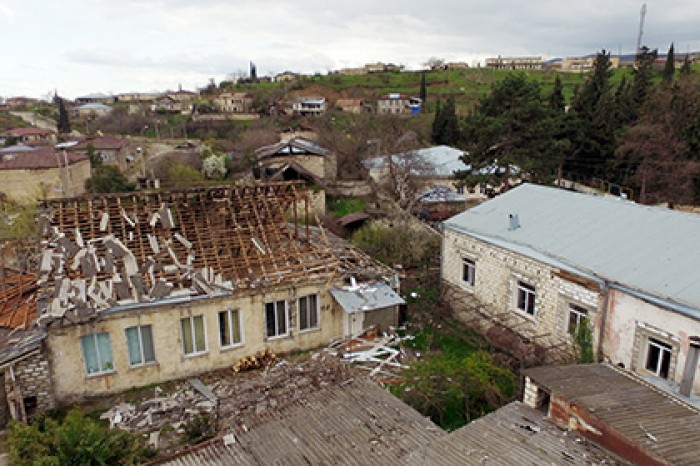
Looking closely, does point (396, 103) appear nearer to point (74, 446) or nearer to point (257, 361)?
point (257, 361)

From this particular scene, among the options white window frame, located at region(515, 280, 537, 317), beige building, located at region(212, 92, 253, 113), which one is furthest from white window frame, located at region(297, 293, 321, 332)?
beige building, located at region(212, 92, 253, 113)

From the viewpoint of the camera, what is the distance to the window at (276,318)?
1686cm

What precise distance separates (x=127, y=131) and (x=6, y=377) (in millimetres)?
82550

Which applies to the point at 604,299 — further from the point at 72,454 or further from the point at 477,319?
the point at 72,454

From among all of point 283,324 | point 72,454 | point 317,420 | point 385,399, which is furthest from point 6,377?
point 385,399

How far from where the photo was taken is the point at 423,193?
37.2 m

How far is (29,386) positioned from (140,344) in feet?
10.1

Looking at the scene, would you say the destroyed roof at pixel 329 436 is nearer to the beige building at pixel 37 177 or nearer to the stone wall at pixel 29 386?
the stone wall at pixel 29 386

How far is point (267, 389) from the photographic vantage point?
41.3 feet

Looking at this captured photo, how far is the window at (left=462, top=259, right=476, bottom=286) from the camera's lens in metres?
18.7

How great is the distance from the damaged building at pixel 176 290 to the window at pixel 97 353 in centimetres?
3

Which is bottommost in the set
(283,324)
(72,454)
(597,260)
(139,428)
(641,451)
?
(139,428)

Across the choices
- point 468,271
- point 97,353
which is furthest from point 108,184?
point 468,271

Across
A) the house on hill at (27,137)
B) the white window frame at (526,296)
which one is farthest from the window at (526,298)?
the house on hill at (27,137)
